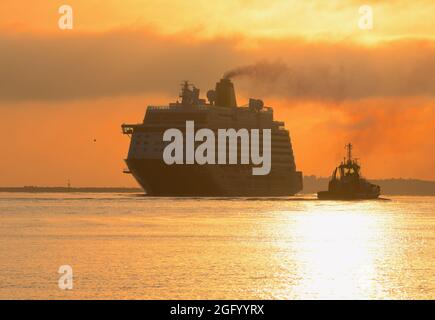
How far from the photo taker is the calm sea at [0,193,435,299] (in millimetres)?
41312

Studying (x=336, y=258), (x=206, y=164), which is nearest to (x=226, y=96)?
(x=206, y=164)

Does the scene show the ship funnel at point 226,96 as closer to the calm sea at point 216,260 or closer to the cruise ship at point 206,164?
the cruise ship at point 206,164

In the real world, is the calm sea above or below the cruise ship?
below

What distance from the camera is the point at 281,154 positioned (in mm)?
183375

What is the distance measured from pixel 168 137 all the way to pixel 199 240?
91.6m

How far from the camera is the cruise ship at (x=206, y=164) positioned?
16000 cm

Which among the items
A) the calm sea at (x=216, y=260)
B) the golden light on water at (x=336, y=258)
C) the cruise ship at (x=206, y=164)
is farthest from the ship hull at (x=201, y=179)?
the calm sea at (x=216, y=260)

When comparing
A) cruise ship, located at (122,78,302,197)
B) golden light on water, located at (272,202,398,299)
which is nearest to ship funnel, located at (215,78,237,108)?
cruise ship, located at (122,78,302,197)

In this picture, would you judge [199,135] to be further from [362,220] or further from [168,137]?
[362,220]

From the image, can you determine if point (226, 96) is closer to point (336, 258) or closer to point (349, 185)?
point (349, 185)

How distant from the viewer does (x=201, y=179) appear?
163625 mm

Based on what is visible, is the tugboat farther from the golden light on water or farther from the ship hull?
the golden light on water
